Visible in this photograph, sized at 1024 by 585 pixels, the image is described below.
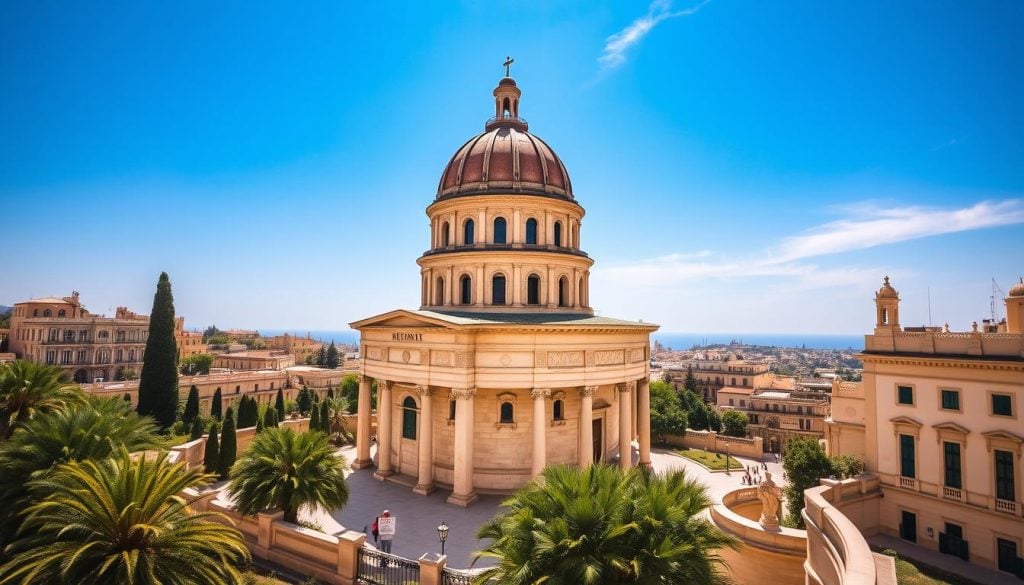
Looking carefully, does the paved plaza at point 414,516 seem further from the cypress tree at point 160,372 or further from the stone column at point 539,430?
the cypress tree at point 160,372

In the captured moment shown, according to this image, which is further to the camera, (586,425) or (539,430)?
(586,425)

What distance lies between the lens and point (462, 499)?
23266mm

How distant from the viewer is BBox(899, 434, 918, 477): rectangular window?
25.8 metres

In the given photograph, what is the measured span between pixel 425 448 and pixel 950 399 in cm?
2557

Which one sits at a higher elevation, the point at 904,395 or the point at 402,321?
the point at 402,321

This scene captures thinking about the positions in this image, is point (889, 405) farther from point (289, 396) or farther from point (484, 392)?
point (289, 396)

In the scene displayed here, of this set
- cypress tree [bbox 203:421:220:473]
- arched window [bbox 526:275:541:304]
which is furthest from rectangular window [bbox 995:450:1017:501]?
cypress tree [bbox 203:421:220:473]

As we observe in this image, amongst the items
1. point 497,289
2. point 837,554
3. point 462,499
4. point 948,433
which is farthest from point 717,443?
point 837,554

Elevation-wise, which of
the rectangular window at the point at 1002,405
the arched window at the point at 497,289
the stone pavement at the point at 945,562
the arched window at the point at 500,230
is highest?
the arched window at the point at 500,230

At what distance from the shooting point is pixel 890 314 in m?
27.8

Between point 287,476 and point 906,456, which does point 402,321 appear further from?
point 906,456

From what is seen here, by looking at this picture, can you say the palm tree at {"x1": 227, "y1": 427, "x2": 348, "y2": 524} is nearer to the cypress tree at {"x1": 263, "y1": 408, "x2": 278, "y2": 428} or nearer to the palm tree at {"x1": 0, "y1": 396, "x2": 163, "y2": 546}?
the palm tree at {"x1": 0, "y1": 396, "x2": 163, "y2": 546}

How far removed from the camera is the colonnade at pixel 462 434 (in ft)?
77.9

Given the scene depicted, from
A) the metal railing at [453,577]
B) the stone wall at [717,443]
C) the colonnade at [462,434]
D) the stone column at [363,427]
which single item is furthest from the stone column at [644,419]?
the metal railing at [453,577]
